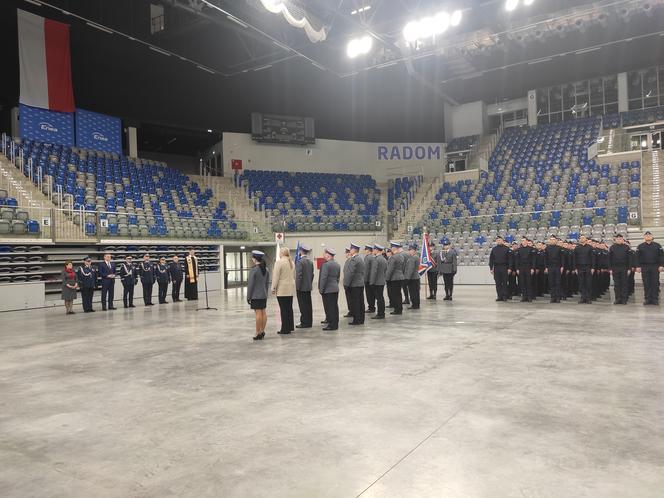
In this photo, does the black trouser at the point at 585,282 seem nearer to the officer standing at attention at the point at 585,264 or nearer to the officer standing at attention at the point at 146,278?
the officer standing at attention at the point at 585,264

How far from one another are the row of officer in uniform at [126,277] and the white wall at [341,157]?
38.9 feet

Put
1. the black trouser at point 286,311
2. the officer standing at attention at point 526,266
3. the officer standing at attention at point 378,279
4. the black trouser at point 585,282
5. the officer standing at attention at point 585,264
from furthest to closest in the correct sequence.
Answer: the officer standing at attention at point 526,266, the black trouser at point 585,282, the officer standing at attention at point 585,264, the officer standing at attention at point 378,279, the black trouser at point 286,311

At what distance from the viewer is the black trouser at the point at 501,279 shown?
13.8 meters

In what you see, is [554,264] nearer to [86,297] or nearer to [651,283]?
[651,283]

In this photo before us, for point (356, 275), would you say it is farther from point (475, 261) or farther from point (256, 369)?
point (475, 261)

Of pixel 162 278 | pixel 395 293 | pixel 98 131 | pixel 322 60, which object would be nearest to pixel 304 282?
pixel 395 293

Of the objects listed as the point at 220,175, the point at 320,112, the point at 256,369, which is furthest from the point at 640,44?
the point at 256,369

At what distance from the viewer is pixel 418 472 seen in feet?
10.1

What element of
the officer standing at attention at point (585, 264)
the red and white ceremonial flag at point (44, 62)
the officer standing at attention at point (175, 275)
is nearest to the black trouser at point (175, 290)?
the officer standing at attention at point (175, 275)

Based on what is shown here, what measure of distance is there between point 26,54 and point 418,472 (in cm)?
2233

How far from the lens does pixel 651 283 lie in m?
11.5

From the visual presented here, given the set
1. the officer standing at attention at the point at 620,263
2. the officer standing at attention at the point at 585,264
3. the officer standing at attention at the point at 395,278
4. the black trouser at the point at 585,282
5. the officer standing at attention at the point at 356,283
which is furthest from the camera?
the black trouser at the point at 585,282

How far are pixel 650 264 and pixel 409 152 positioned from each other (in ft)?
70.6

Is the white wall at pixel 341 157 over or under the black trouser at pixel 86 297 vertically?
over
